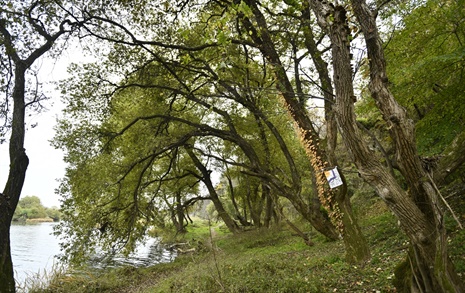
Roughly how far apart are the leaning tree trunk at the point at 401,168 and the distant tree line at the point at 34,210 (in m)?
61.9

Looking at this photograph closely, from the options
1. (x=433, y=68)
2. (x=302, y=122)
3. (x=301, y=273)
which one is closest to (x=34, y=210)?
(x=302, y=122)

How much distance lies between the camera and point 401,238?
7.59m

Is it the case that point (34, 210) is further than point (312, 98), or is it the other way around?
point (34, 210)

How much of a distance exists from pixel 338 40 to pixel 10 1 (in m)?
7.26

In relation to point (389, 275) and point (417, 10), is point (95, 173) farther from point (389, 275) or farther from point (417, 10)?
point (417, 10)

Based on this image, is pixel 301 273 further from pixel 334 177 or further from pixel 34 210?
pixel 34 210

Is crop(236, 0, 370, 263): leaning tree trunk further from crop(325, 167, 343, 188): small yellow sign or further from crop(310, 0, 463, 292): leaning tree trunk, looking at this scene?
crop(310, 0, 463, 292): leaning tree trunk

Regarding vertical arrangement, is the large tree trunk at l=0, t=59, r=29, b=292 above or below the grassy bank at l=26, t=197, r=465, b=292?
above

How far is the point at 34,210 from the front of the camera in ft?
192

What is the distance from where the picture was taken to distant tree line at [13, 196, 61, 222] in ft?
187

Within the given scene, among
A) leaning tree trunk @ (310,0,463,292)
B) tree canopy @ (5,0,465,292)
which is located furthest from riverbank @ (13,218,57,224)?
leaning tree trunk @ (310,0,463,292)

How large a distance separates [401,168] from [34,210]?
2714 inches

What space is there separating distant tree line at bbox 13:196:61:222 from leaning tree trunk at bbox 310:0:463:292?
6189 centimetres

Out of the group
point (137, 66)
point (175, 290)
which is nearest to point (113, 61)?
point (137, 66)
